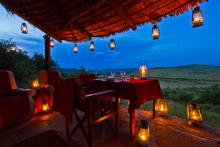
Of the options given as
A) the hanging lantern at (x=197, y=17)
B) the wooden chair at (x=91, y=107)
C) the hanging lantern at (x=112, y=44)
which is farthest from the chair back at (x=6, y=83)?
the hanging lantern at (x=197, y=17)

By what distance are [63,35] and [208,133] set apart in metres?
4.47

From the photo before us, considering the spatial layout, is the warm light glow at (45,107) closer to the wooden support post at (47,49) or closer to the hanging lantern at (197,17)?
the wooden support post at (47,49)

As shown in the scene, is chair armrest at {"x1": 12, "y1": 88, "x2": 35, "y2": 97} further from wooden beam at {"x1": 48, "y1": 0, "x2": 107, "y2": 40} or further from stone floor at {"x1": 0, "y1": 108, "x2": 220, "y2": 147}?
wooden beam at {"x1": 48, "y1": 0, "x2": 107, "y2": 40}

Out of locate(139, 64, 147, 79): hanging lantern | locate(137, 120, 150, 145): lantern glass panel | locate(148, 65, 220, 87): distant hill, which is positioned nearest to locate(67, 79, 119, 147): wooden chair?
locate(137, 120, 150, 145): lantern glass panel

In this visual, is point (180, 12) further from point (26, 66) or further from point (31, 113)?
point (26, 66)

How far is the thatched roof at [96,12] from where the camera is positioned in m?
2.53

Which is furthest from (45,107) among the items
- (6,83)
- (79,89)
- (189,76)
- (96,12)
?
(189,76)

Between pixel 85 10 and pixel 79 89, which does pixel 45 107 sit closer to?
pixel 79 89

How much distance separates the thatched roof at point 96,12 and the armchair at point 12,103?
1544 mm

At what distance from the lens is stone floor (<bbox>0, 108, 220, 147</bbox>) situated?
211 centimetres

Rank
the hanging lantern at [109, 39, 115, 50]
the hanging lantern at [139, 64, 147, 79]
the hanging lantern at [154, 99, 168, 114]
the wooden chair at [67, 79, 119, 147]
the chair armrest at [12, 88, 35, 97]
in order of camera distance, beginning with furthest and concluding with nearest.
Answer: the hanging lantern at [109, 39, 115, 50] → the hanging lantern at [154, 99, 168, 114] → the chair armrest at [12, 88, 35, 97] → the hanging lantern at [139, 64, 147, 79] → the wooden chair at [67, 79, 119, 147]

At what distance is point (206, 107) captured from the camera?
405 centimetres

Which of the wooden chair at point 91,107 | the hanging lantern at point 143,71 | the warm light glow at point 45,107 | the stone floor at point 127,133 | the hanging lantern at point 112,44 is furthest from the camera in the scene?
the hanging lantern at point 112,44

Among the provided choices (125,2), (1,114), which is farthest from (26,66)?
(125,2)
